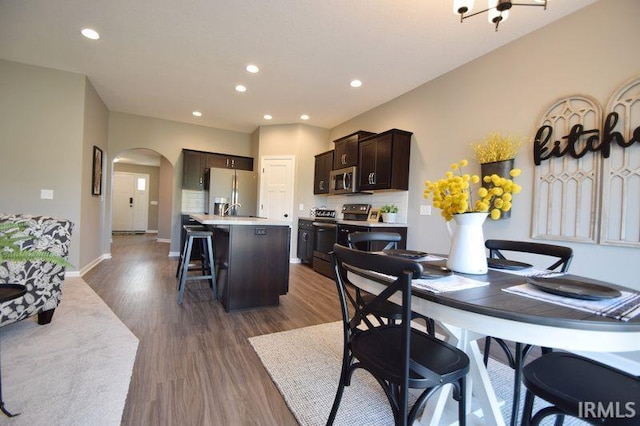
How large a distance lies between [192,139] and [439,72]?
5017 millimetres

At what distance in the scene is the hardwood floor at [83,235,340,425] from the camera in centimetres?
150

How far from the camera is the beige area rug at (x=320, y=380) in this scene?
1498 mm

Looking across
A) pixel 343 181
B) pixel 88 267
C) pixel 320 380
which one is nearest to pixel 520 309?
pixel 320 380

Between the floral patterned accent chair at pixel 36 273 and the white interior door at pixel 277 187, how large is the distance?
374cm

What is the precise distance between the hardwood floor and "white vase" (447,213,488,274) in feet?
3.77

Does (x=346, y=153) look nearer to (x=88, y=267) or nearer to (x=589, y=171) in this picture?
(x=589, y=171)

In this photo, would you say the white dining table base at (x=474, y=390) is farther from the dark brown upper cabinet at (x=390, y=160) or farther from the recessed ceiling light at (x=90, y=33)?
the recessed ceiling light at (x=90, y=33)

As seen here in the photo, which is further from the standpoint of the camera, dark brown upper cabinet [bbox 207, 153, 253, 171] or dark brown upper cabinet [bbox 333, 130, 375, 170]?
dark brown upper cabinet [bbox 207, 153, 253, 171]

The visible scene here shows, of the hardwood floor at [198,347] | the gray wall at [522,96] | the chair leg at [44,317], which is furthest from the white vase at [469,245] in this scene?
the chair leg at [44,317]

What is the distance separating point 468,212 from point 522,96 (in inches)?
88.7

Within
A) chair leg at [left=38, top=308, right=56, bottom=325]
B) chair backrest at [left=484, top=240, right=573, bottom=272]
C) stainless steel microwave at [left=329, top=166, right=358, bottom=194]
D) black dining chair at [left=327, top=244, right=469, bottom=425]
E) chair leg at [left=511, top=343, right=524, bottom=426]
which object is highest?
stainless steel microwave at [left=329, top=166, right=358, bottom=194]

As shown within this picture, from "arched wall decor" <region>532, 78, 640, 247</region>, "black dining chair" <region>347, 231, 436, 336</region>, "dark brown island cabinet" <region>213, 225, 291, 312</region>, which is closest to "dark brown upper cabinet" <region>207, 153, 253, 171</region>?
"dark brown island cabinet" <region>213, 225, 291, 312</region>

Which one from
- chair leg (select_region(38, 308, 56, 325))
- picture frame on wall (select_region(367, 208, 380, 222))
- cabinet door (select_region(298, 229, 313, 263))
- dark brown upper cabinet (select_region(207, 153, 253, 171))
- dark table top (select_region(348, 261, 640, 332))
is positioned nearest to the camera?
dark table top (select_region(348, 261, 640, 332))

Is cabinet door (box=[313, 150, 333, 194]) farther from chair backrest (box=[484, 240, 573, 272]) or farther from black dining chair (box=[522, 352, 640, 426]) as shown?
black dining chair (box=[522, 352, 640, 426])
